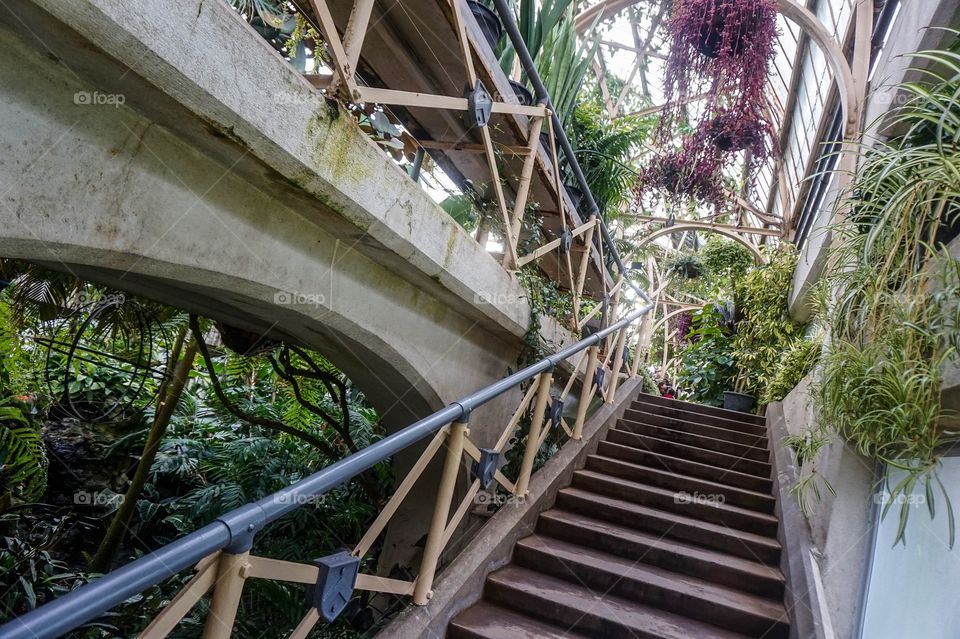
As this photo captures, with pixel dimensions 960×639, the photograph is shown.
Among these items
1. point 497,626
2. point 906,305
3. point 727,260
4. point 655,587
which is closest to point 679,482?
point 655,587

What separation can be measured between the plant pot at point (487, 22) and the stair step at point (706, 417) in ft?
11.6

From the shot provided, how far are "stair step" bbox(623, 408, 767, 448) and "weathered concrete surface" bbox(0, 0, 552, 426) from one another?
3.01m

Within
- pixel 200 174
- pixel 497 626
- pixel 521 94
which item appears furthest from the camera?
pixel 521 94

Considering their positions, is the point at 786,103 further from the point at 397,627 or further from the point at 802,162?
the point at 397,627

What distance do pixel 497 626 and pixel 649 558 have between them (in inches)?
37.9

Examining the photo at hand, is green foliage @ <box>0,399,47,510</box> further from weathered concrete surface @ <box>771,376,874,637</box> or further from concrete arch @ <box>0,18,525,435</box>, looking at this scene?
weathered concrete surface @ <box>771,376,874,637</box>

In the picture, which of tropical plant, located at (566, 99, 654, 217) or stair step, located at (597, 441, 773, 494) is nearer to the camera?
stair step, located at (597, 441, 773, 494)

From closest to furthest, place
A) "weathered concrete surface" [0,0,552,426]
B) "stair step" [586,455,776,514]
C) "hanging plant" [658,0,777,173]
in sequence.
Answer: "weathered concrete surface" [0,0,552,426]
"stair step" [586,455,776,514]
"hanging plant" [658,0,777,173]

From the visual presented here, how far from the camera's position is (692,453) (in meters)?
4.21

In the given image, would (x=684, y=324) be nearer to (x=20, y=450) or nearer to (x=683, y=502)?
(x=683, y=502)

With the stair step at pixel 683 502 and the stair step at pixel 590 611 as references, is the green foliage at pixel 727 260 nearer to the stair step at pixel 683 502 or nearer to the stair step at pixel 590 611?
the stair step at pixel 683 502

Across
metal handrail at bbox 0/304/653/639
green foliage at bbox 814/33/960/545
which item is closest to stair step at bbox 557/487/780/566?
green foliage at bbox 814/33/960/545

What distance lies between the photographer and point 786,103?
7.15 meters

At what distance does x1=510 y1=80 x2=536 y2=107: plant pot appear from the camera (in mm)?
3025
